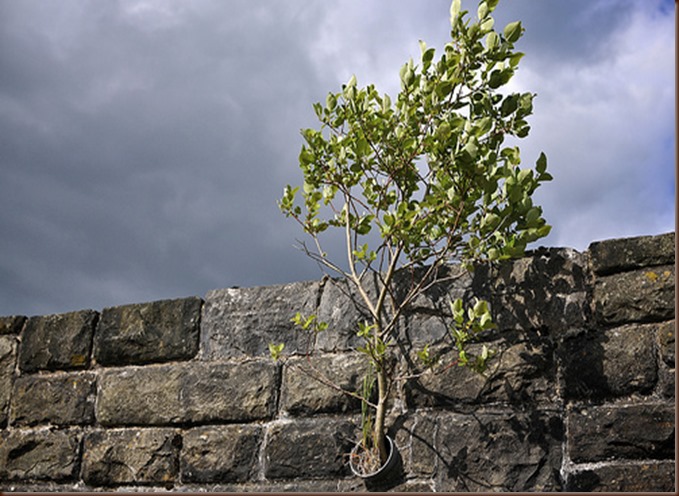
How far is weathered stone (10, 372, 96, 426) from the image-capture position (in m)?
3.68

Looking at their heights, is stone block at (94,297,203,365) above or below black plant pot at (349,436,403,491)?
above

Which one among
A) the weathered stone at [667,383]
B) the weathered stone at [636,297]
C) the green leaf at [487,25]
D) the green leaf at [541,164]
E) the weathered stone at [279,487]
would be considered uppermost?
the green leaf at [487,25]

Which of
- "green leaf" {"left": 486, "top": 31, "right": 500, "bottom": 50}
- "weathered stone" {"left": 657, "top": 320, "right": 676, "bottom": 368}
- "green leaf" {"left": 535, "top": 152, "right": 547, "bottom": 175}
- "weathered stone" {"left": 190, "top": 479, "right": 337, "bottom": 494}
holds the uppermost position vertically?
"green leaf" {"left": 486, "top": 31, "right": 500, "bottom": 50}

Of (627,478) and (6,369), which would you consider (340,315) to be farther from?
(6,369)

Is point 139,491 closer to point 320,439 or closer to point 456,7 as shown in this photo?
point 320,439

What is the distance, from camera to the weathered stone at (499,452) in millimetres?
2787

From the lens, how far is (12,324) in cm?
405

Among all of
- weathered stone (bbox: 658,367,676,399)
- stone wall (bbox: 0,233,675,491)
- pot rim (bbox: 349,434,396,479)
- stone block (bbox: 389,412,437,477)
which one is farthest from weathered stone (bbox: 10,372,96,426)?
weathered stone (bbox: 658,367,676,399)

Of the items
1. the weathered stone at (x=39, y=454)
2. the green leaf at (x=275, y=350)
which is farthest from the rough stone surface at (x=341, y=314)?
the weathered stone at (x=39, y=454)

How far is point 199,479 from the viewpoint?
3297 mm

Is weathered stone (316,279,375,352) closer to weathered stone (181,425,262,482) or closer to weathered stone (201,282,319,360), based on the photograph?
weathered stone (201,282,319,360)

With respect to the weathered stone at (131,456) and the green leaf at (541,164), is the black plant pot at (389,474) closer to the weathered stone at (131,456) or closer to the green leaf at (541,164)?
the weathered stone at (131,456)

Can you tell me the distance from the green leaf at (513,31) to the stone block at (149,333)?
68.1 inches

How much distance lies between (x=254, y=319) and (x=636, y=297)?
154 centimetres
